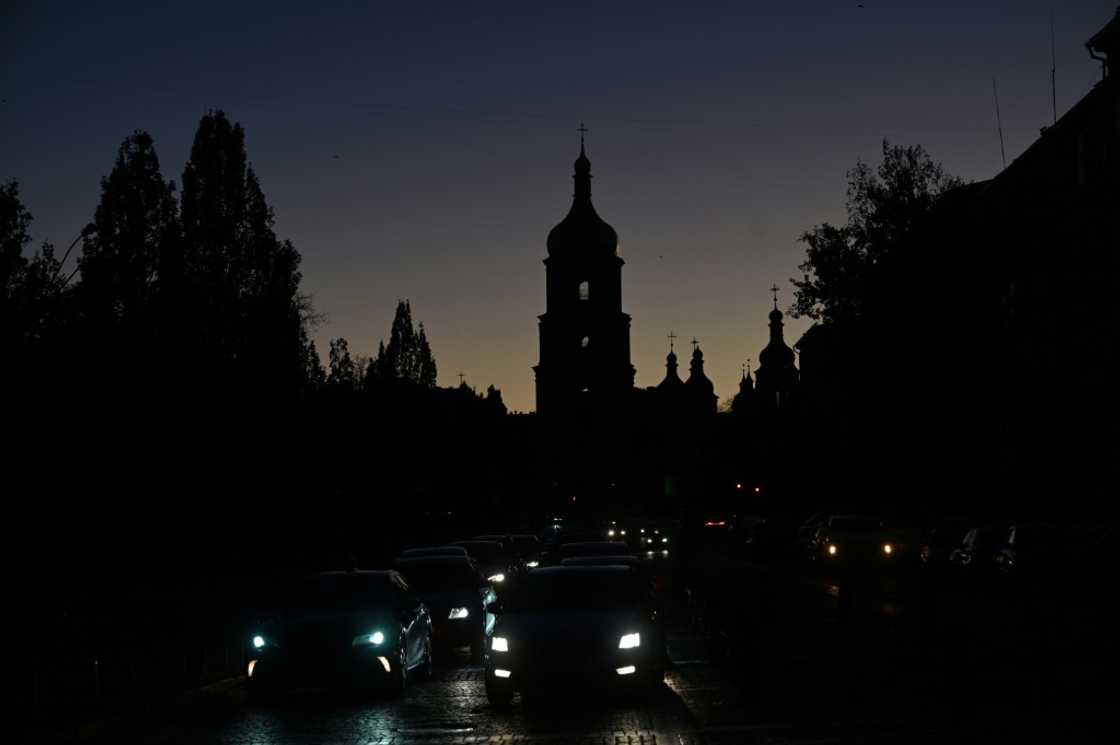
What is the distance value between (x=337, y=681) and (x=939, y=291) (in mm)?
42344

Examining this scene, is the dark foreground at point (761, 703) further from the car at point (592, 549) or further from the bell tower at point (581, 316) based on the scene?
the bell tower at point (581, 316)

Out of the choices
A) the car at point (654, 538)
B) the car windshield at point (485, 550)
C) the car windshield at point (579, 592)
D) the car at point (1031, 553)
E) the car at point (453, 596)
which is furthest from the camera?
the car at point (654, 538)

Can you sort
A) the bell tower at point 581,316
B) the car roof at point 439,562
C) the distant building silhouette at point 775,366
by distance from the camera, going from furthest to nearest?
1. the distant building silhouette at point 775,366
2. the bell tower at point 581,316
3. the car roof at point 439,562

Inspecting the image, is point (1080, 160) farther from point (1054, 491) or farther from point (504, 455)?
point (504, 455)

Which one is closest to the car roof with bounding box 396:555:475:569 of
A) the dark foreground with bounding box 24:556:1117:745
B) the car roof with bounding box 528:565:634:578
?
the dark foreground with bounding box 24:556:1117:745

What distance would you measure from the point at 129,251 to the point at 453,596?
15997mm

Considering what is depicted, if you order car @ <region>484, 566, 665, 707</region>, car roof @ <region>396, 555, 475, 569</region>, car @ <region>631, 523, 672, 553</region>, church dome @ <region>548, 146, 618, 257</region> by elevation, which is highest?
church dome @ <region>548, 146, 618, 257</region>

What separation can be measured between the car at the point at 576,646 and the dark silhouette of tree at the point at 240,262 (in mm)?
26385

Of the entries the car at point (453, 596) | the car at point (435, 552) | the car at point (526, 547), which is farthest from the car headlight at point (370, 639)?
the car at point (526, 547)

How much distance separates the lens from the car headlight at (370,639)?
19.6 meters

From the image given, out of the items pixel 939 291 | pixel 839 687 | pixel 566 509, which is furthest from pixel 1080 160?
pixel 566 509

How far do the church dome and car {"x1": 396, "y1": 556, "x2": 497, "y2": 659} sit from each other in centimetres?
11895

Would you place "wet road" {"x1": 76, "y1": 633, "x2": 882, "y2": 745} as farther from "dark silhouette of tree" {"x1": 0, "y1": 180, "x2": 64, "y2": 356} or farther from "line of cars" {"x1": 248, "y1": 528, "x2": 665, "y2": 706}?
"dark silhouette of tree" {"x1": 0, "y1": 180, "x2": 64, "y2": 356}

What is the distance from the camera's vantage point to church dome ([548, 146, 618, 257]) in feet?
481
